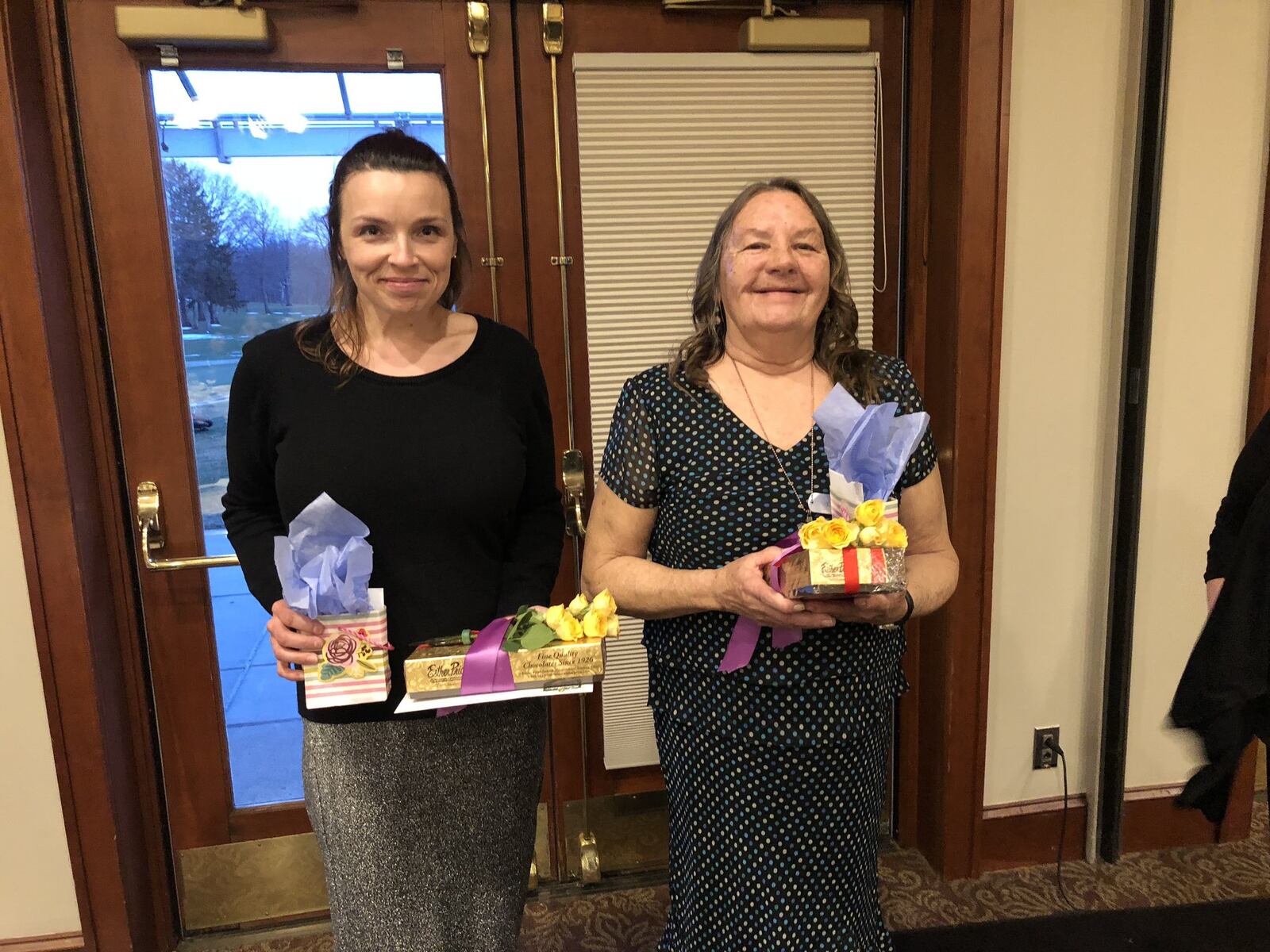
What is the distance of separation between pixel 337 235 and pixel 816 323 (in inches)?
27.7

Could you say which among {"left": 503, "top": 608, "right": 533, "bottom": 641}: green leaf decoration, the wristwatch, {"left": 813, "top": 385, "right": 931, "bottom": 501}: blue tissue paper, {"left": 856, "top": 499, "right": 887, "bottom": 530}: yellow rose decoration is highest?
{"left": 813, "top": 385, "right": 931, "bottom": 501}: blue tissue paper

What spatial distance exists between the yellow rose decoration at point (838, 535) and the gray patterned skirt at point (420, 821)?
21.7 inches

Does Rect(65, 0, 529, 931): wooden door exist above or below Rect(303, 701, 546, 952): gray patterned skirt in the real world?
above

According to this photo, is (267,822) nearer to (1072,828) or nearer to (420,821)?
(420,821)

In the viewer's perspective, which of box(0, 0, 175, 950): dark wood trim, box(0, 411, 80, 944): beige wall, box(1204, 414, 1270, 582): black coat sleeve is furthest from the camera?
box(0, 411, 80, 944): beige wall

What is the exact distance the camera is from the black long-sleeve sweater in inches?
44.6

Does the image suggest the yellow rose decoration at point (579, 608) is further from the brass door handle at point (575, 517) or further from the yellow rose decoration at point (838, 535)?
the brass door handle at point (575, 517)

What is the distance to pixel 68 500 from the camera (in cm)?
169

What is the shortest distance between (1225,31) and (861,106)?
81cm

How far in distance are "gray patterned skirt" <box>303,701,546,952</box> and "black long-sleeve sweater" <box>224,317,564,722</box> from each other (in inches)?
2.8

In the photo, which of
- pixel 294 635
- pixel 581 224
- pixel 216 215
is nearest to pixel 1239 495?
pixel 581 224

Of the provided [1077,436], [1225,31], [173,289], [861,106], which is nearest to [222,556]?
[173,289]

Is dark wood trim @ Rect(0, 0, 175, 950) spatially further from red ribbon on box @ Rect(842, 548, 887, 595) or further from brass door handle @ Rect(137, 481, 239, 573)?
red ribbon on box @ Rect(842, 548, 887, 595)

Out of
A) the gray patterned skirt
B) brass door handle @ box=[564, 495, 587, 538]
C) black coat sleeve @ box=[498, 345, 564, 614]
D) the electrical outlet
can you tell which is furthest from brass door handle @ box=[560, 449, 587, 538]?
the electrical outlet
